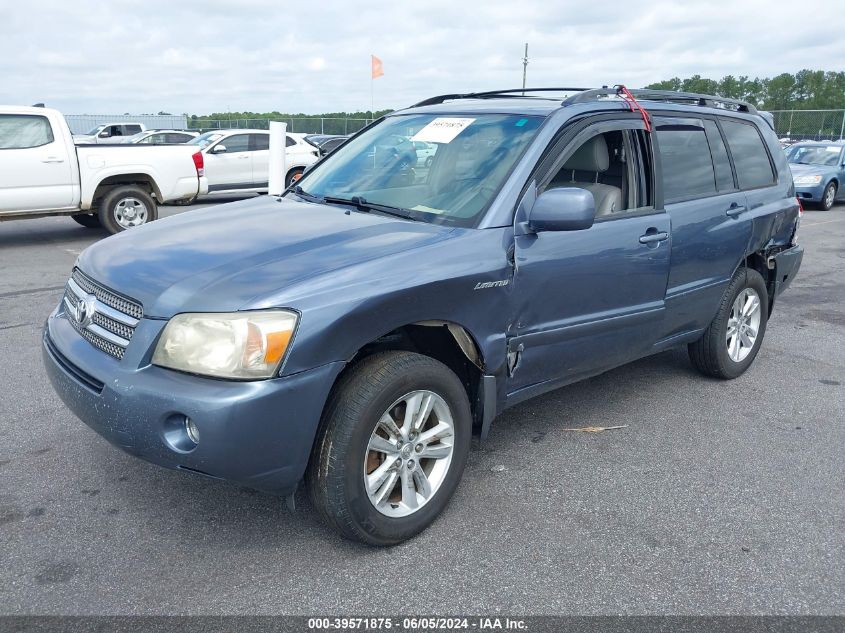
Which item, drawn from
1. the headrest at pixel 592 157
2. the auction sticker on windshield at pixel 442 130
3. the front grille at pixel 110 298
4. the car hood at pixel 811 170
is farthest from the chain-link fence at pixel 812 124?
the front grille at pixel 110 298

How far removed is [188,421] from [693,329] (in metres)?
3.28

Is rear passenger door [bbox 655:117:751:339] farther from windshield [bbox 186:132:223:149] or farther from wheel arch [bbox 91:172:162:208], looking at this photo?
windshield [bbox 186:132:223:149]

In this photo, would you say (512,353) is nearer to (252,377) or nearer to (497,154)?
(497,154)

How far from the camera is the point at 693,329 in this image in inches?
182

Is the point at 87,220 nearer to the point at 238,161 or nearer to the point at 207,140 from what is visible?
the point at 238,161

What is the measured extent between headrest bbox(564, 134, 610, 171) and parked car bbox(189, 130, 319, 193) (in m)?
12.2

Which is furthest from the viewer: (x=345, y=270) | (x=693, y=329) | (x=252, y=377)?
(x=693, y=329)

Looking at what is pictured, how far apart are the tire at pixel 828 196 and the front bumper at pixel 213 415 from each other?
55.7 ft

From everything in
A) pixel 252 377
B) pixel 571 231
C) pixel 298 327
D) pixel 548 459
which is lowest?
pixel 548 459

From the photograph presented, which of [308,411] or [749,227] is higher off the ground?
[749,227]

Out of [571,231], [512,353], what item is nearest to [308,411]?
[512,353]

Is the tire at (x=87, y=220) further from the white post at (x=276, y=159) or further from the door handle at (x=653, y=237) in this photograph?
the door handle at (x=653, y=237)

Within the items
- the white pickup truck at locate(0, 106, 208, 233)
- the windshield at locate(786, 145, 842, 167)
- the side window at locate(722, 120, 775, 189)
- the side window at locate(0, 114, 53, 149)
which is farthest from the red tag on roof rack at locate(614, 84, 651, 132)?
the windshield at locate(786, 145, 842, 167)

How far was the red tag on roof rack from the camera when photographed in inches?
160
